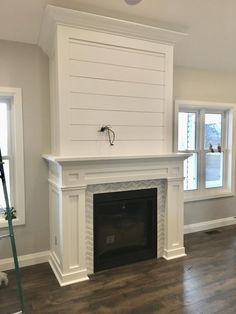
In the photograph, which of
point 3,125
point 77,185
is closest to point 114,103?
point 77,185

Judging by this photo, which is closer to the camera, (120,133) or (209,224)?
(120,133)

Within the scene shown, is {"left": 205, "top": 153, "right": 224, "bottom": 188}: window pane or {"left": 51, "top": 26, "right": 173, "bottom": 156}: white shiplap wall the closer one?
{"left": 51, "top": 26, "right": 173, "bottom": 156}: white shiplap wall

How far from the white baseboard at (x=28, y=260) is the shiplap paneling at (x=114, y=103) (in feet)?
5.73

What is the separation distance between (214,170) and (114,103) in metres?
2.37

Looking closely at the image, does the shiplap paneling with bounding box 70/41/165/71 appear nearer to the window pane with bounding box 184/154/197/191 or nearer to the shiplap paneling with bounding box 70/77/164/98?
the shiplap paneling with bounding box 70/77/164/98

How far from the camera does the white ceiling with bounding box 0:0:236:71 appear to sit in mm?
2463

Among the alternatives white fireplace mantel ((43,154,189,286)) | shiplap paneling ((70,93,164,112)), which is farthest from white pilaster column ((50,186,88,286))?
shiplap paneling ((70,93,164,112))

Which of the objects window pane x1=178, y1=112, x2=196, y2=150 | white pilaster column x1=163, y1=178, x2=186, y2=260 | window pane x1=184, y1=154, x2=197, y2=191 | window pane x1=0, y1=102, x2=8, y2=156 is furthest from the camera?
window pane x1=184, y1=154, x2=197, y2=191

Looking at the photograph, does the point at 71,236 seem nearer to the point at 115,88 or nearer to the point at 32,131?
the point at 32,131

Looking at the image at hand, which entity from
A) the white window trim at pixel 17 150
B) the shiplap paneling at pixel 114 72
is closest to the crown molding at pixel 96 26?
the shiplap paneling at pixel 114 72

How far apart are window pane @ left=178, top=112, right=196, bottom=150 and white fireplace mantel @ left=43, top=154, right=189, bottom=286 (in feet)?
3.15

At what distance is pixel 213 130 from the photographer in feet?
13.8

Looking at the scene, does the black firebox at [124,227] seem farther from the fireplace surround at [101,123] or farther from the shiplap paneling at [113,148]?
the shiplap paneling at [113,148]

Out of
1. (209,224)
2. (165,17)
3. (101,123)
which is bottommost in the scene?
(209,224)
